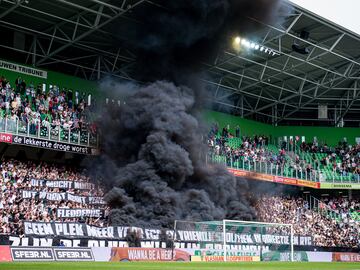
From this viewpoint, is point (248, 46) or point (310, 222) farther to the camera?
point (310, 222)

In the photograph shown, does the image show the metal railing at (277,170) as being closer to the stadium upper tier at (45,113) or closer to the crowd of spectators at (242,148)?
the crowd of spectators at (242,148)

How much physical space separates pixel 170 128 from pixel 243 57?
8.04 metres

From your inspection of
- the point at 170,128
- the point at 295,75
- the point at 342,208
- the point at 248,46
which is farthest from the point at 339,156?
the point at 170,128

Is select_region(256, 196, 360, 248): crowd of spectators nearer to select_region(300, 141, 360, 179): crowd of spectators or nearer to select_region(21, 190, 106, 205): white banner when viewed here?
select_region(300, 141, 360, 179): crowd of spectators

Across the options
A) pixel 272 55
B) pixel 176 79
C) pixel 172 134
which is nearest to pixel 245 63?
pixel 272 55

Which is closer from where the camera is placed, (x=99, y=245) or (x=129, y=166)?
(x=99, y=245)

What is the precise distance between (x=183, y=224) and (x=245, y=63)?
17.6 m

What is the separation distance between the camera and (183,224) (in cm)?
3844

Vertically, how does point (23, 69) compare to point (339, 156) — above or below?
above

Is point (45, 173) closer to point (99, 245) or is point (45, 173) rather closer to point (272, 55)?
point (99, 245)

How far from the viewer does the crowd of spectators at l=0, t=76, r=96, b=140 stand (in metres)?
37.5

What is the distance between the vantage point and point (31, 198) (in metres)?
36.9

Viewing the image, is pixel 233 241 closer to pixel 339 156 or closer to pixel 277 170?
pixel 277 170

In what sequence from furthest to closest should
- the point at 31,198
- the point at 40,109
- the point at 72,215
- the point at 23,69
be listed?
the point at 23,69, the point at 40,109, the point at 72,215, the point at 31,198
